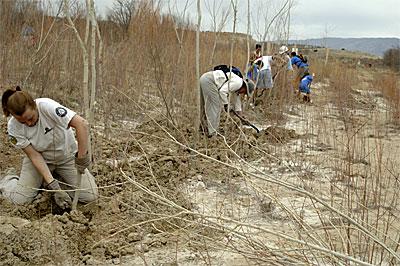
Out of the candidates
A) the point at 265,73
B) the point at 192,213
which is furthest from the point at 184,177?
the point at 265,73

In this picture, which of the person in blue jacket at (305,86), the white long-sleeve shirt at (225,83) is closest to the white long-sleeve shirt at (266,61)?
the person in blue jacket at (305,86)

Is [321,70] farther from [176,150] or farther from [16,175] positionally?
[16,175]

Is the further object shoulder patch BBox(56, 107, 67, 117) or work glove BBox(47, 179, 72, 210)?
work glove BBox(47, 179, 72, 210)

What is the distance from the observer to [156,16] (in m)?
5.24

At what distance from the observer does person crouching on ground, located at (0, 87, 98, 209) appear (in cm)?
287

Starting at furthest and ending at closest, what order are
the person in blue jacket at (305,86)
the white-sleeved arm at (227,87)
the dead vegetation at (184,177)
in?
the person in blue jacket at (305,86), the white-sleeved arm at (227,87), the dead vegetation at (184,177)

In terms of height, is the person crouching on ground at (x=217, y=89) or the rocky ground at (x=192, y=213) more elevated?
Result: the person crouching on ground at (x=217, y=89)

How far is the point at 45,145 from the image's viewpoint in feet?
10.4

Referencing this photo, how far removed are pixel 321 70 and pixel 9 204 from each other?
14042 millimetres

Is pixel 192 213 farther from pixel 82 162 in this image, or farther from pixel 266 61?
pixel 266 61

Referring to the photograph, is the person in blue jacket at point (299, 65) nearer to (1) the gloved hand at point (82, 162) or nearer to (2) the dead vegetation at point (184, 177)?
(2) the dead vegetation at point (184, 177)

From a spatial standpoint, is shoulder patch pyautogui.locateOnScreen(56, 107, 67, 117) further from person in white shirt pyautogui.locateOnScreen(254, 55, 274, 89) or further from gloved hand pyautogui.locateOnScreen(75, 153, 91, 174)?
person in white shirt pyautogui.locateOnScreen(254, 55, 274, 89)

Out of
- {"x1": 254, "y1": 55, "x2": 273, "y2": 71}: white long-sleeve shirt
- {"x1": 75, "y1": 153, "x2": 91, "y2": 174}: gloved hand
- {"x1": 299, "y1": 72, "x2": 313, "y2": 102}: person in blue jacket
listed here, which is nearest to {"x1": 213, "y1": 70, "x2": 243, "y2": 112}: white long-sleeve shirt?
{"x1": 75, "y1": 153, "x2": 91, "y2": 174}: gloved hand

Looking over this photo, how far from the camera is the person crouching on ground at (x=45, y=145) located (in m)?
2.87
